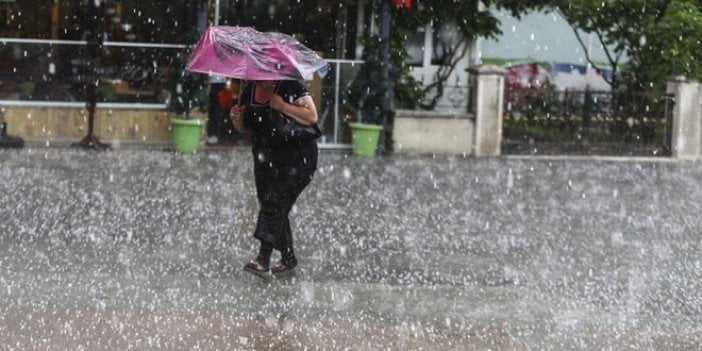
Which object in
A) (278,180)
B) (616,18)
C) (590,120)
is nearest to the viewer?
(278,180)

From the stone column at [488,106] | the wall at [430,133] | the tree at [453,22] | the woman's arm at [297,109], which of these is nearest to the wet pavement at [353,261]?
the woman's arm at [297,109]

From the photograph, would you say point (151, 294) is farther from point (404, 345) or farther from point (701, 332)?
point (701, 332)

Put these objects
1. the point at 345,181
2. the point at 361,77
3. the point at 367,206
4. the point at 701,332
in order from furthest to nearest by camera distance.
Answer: the point at 361,77 < the point at 345,181 < the point at 367,206 < the point at 701,332

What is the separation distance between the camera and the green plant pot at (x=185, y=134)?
Answer: 56.2 feet

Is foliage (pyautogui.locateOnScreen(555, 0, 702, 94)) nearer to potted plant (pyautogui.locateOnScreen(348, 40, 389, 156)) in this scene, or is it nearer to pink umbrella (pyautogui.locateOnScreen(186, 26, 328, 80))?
potted plant (pyautogui.locateOnScreen(348, 40, 389, 156))

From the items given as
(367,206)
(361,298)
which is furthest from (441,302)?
(367,206)

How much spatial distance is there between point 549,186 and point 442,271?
5.81 m

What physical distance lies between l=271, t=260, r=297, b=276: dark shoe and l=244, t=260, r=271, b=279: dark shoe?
85 millimetres

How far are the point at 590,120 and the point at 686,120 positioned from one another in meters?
1.43

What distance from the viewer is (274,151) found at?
27.9 feet

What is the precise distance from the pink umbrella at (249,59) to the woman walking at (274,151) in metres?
0.26

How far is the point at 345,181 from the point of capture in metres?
14.5

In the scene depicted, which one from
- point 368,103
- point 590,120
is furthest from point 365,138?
point 590,120

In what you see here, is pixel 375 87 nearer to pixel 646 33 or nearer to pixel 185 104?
pixel 185 104
